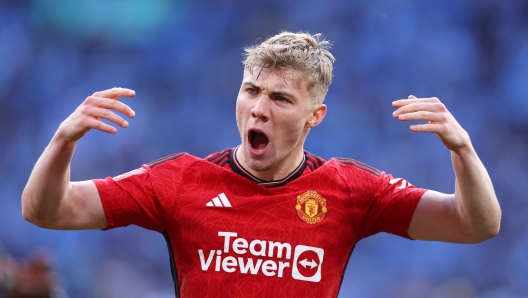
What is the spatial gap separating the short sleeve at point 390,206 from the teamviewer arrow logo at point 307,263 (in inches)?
11.7

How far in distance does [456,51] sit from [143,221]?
570cm

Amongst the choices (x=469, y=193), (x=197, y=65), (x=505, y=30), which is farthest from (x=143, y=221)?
(x=505, y=30)

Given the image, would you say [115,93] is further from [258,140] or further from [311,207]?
[311,207]

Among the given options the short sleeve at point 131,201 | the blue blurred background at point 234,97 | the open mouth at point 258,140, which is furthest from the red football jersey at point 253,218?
the blue blurred background at point 234,97

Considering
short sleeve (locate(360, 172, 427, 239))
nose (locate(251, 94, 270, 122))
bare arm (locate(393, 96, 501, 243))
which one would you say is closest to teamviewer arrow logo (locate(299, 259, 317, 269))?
short sleeve (locate(360, 172, 427, 239))

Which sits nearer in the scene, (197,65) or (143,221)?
(143,221)

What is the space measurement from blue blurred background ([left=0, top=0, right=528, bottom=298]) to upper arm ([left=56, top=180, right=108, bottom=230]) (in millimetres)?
4510

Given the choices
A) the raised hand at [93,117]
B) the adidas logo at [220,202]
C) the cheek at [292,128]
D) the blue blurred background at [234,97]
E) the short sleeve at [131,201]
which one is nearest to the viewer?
the raised hand at [93,117]

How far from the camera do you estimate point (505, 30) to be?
7820 millimetres

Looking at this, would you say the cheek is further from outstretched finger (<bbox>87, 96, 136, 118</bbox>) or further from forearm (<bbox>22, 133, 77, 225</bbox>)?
forearm (<bbox>22, 133, 77, 225</bbox>)

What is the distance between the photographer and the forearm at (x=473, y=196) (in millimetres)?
2836

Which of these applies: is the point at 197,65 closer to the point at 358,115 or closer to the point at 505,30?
the point at 358,115

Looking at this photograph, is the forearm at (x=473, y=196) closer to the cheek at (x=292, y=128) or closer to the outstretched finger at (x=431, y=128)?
the outstretched finger at (x=431, y=128)

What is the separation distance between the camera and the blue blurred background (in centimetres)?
727
